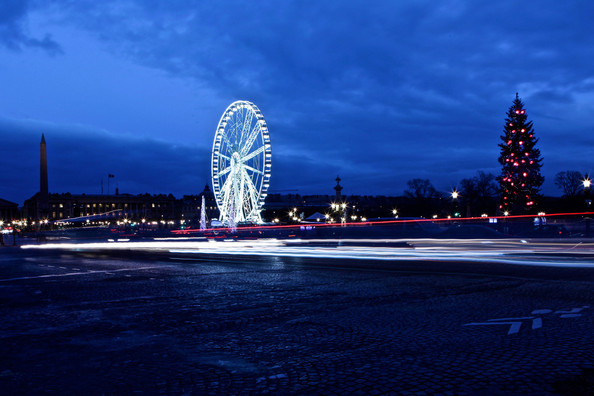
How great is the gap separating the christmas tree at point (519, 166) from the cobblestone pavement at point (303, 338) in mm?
37039

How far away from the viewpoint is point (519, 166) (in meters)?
46.9

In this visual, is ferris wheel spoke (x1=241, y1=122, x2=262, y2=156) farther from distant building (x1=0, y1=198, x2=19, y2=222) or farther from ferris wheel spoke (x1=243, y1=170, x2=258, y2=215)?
distant building (x1=0, y1=198, x2=19, y2=222)

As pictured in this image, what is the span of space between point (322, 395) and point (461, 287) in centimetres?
770

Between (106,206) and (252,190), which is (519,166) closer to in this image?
(252,190)

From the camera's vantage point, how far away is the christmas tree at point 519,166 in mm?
46938

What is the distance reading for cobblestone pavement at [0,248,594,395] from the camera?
5066mm

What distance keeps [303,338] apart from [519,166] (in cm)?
4462

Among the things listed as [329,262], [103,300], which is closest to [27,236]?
[329,262]

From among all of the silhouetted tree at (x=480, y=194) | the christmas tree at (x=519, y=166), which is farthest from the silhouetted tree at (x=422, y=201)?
the christmas tree at (x=519, y=166)

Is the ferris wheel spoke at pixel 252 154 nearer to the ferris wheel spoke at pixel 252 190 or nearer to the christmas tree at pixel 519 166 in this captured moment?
the ferris wheel spoke at pixel 252 190

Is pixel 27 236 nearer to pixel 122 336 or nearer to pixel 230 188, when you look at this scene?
pixel 230 188

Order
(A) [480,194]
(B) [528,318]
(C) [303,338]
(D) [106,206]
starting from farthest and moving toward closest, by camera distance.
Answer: (D) [106,206], (A) [480,194], (B) [528,318], (C) [303,338]

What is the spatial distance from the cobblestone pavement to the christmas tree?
37.0m

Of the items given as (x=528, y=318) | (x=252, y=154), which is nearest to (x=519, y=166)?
(x=252, y=154)
